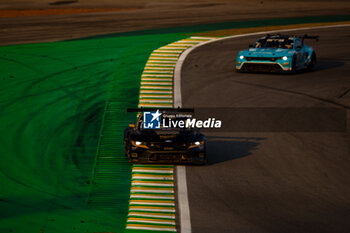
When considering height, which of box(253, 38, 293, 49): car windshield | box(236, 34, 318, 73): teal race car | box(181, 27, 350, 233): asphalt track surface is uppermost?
box(253, 38, 293, 49): car windshield

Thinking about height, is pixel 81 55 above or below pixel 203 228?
above

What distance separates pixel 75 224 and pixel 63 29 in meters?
24.8

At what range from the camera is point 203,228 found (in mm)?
9695

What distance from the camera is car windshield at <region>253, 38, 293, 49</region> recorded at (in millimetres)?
23859

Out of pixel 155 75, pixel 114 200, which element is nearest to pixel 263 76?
pixel 155 75

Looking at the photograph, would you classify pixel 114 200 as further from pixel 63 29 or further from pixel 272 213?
pixel 63 29

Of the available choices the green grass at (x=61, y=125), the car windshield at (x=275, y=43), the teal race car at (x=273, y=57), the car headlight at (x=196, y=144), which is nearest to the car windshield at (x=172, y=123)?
the car headlight at (x=196, y=144)

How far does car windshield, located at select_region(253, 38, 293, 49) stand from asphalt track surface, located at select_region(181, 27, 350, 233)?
3.84ft

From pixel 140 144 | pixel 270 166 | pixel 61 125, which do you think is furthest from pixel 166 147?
pixel 61 125

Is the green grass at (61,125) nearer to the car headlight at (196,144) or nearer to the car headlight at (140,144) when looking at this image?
the car headlight at (140,144)

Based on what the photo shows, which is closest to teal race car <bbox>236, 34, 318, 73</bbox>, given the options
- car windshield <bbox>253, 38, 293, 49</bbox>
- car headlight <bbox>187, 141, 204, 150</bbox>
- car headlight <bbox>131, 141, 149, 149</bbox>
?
car windshield <bbox>253, 38, 293, 49</bbox>

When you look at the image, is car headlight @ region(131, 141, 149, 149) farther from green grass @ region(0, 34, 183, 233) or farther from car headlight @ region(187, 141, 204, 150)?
car headlight @ region(187, 141, 204, 150)

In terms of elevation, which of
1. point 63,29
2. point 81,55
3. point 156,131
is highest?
point 63,29

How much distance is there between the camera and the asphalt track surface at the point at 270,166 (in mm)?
10242
